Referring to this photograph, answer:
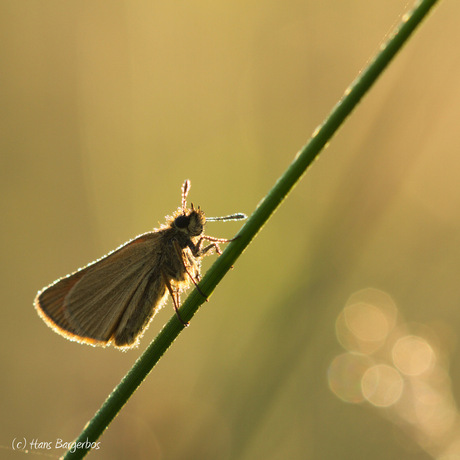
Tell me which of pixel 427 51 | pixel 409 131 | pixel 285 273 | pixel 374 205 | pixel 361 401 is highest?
pixel 427 51

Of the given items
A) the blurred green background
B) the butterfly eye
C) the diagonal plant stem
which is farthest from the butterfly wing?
the diagonal plant stem

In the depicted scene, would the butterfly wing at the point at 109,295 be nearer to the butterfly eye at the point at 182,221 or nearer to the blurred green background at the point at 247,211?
the butterfly eye at the point at 182,221

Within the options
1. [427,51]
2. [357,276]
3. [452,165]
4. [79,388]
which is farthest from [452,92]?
[79,388]

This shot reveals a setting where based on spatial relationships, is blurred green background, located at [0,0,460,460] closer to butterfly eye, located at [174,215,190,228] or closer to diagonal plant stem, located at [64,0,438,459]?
butterfly eye, located at [174,215,190,228]

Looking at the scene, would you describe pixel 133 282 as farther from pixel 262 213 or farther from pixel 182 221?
pixel 262 213

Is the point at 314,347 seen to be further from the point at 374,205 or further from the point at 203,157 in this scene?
the point at 203,157

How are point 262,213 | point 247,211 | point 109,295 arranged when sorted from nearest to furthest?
point 262,213 → point 109,295 → point 247,211

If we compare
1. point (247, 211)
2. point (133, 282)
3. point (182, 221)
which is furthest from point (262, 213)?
point (247, 211)

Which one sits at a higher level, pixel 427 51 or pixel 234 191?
pixel 427 51
